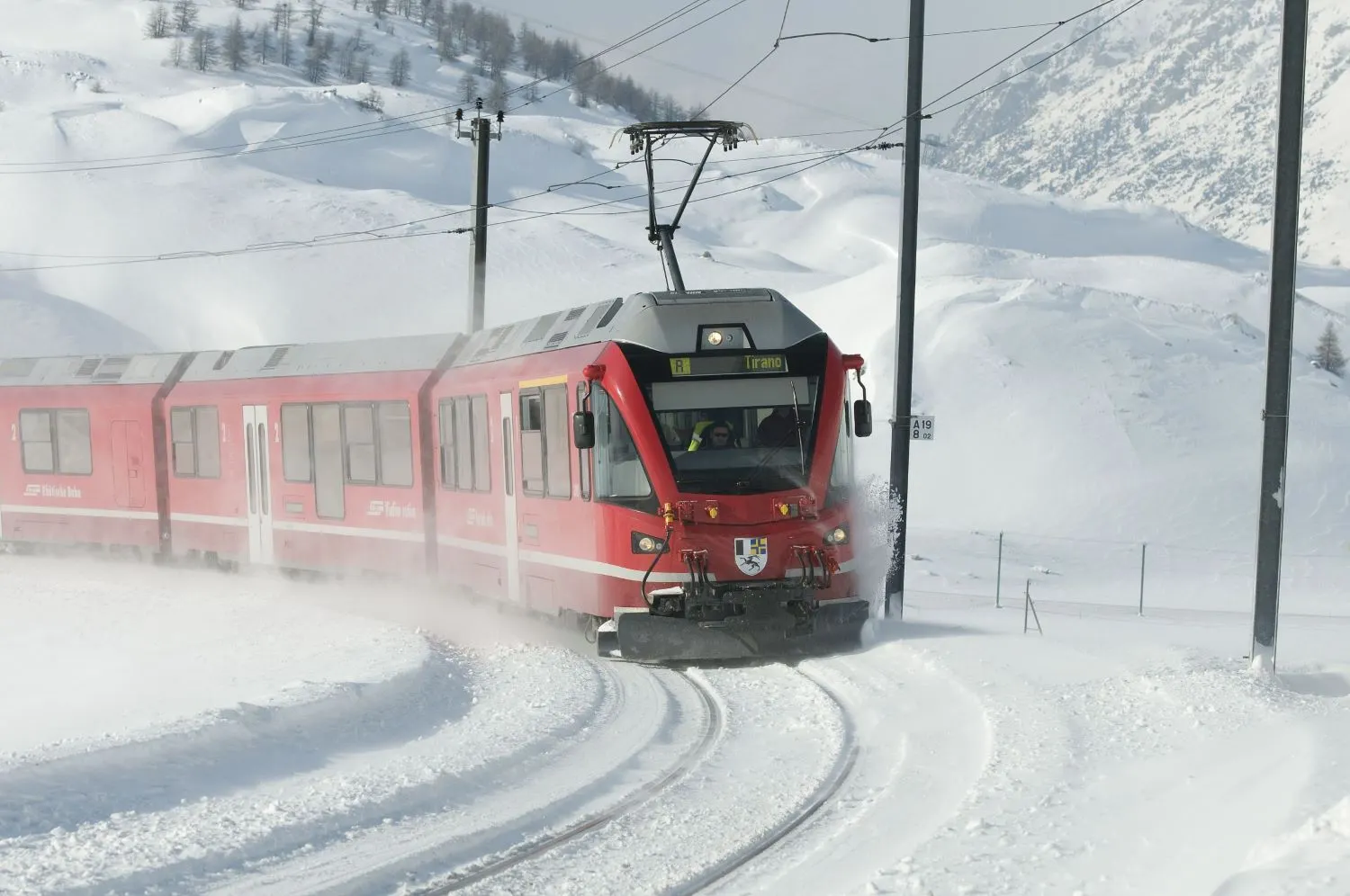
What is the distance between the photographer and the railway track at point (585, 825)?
6.78 m

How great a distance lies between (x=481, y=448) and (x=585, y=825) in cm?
926

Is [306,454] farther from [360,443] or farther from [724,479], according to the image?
[724,479]

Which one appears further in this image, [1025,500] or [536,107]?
[536,107]

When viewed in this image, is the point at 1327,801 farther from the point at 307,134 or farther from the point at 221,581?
the point at 307,134

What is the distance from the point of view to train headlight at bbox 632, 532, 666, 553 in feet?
43.1

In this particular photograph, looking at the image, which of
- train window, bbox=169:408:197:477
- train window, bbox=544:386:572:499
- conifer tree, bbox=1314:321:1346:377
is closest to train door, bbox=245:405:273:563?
train window, bbox=169:408:197:477

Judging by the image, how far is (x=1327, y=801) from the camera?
7121 mm

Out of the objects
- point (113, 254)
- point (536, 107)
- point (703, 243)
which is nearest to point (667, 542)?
point (113, 254)

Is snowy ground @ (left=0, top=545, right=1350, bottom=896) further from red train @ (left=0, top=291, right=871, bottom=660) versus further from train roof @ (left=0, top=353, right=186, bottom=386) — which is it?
train roof @ (left=0, top=353, right=186, bottom=386)

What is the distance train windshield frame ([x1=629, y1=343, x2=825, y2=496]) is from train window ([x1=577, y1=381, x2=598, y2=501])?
0.68 metres

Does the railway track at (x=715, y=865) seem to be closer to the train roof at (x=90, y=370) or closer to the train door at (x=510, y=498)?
the train door at (x=510, y=498)

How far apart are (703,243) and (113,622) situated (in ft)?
333

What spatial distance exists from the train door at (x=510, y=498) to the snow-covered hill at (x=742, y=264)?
26078mm

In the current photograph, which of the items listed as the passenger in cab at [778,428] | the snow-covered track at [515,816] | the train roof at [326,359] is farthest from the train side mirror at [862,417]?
the train roof at [326,359]
